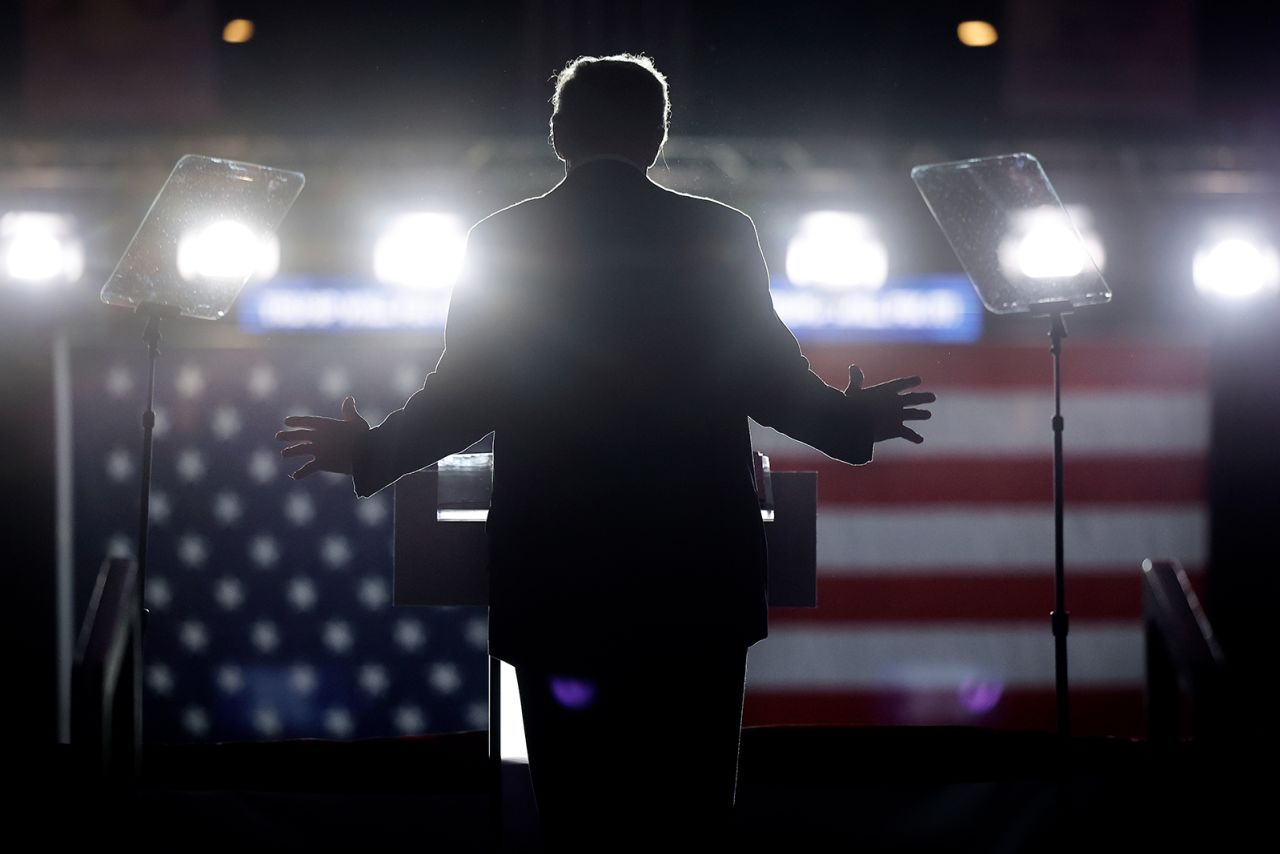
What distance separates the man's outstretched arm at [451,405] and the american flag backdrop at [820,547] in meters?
2.74

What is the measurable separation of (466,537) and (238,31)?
2798 mm

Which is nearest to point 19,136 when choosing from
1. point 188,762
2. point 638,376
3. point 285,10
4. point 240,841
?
point 285,10

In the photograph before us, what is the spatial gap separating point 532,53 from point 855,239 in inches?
47.6

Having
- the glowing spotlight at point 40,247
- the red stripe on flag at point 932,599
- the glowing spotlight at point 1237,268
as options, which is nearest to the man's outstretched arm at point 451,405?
the red stripe on flag at point 932,599

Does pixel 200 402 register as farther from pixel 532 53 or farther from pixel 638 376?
pixel 638 376

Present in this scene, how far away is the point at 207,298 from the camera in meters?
2.09

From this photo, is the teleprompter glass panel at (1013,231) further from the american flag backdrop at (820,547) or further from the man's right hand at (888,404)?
the american flag backdrop at (820,547)

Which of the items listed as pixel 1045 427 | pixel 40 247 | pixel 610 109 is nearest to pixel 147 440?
pixel 610 109

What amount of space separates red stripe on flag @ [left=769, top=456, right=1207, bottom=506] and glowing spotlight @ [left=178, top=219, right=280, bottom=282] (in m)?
2.15

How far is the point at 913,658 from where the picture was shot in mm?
3902

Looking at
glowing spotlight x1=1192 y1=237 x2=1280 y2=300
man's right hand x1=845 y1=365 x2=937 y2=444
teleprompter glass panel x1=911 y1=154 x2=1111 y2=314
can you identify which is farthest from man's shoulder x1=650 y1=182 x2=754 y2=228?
glowing spotlight x1=1192 y1=237 x2=1280 y2=300

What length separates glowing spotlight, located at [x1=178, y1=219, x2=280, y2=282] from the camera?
6.67 feet

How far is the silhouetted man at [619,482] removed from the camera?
3.22 feet

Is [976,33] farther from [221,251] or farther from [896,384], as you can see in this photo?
[896,384]
